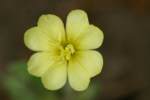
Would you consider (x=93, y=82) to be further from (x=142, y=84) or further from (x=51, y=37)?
(x=51, y=37)

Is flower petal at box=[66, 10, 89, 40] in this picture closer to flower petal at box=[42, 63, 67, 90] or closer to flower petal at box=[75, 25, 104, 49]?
flower petal at box=[75, 25, 104, 49]

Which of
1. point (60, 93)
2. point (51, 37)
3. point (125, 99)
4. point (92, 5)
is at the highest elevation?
point (51, 37)

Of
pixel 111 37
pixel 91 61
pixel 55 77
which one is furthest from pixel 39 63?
pixel 111 37

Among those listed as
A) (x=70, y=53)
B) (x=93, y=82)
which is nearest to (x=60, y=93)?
(x=93, y=82)

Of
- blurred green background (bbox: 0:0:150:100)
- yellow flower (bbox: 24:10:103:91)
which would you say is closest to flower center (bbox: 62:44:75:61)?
yellow flower (bbox: 24:10:103:91)

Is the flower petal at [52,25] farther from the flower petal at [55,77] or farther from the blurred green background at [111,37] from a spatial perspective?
the blurred green background at [111,37]

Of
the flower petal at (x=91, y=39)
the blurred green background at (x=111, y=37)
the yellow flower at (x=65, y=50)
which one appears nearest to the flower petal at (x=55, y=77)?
the yellow flower at (x=65, y=50)
